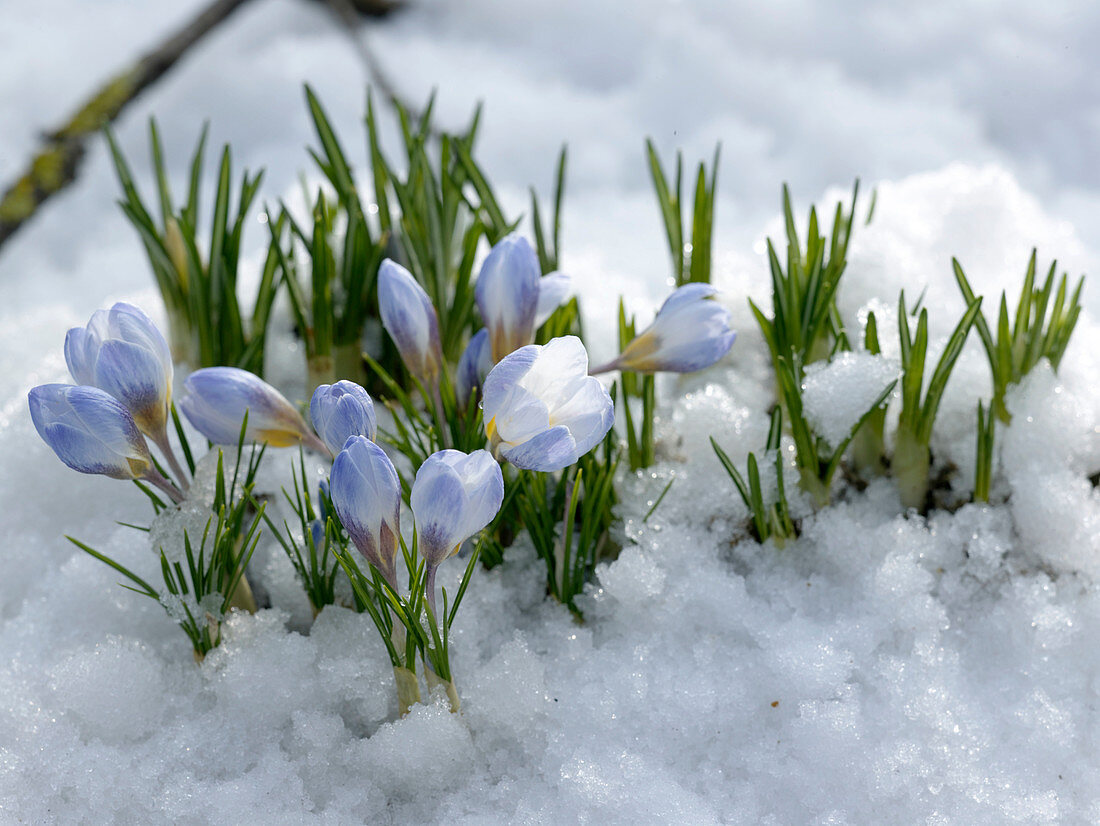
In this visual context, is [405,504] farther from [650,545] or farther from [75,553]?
[75,553]

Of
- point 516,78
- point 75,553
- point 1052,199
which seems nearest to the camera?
point 75,553

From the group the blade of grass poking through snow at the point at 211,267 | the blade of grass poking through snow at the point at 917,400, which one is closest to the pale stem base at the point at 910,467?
the blade of grass poking through snow at the point at 917,400

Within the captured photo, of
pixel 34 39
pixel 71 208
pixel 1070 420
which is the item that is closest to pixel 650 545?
pixel 1070 420

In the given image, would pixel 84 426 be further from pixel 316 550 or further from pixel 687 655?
pixel 687 655

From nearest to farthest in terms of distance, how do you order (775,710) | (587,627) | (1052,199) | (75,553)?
1. (775,710)
2. (587,627)
3. (75,553)
4. (1052,199)

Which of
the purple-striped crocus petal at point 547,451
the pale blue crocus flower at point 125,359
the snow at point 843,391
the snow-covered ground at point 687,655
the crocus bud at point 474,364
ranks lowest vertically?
the snow-covered ground at point 687,655

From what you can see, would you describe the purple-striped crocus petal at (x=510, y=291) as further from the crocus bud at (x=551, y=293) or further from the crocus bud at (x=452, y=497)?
the crocus bud at (x=452, y=497)

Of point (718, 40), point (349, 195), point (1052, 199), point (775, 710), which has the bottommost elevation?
point (775, 710)
